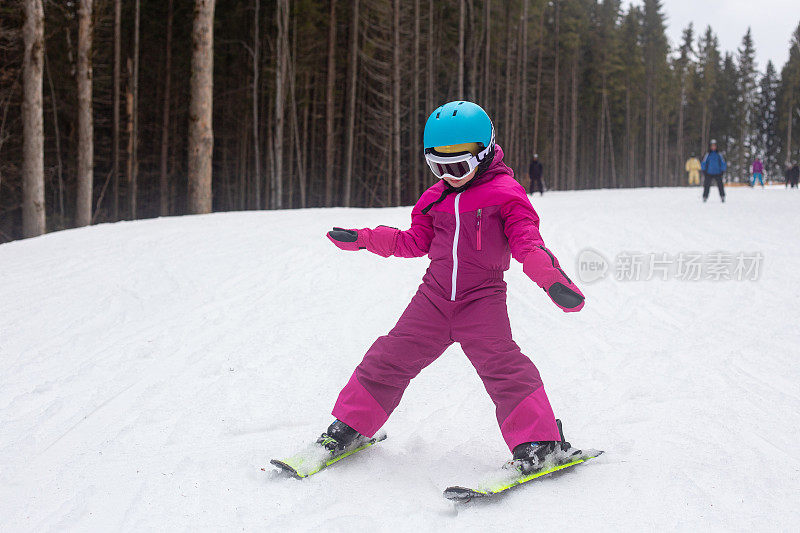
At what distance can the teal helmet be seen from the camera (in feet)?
9.50

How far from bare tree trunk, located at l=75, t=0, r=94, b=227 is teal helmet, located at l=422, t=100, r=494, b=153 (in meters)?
16.7

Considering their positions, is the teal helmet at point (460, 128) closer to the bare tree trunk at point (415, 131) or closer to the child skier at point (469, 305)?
the child skier at point (469, 305)

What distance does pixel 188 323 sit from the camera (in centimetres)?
529

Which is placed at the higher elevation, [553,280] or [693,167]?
[693,167]

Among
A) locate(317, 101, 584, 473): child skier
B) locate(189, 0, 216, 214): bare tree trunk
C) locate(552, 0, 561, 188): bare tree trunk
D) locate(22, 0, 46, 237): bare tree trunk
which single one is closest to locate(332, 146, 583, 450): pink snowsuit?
locate(317, 101, 584, 473): child skier

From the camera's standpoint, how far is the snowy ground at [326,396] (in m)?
2.65

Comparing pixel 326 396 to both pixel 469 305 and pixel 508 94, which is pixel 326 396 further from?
pixel 508 94

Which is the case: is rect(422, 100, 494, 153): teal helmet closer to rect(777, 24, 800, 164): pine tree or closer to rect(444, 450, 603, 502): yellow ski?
rect(444, 450, 603, 502): yellow ski

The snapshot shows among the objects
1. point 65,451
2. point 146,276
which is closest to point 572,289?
point 65,451

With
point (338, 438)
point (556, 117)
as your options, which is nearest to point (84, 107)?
point (338, 438)

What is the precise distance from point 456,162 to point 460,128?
0.54 feet

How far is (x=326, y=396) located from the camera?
4074 millimetres

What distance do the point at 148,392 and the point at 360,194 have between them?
27.3 m
